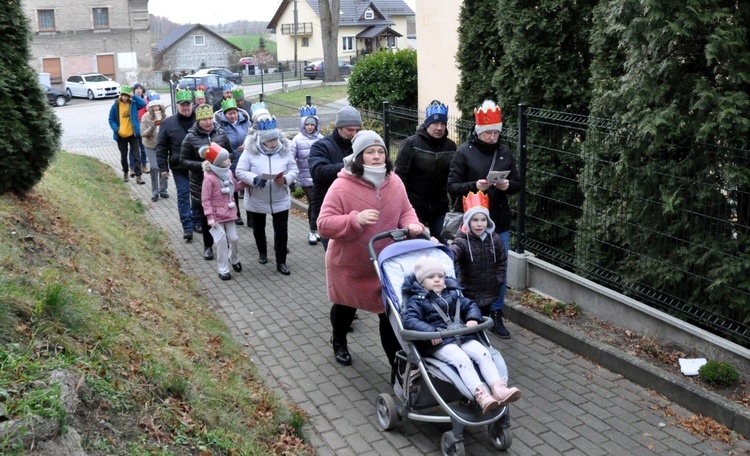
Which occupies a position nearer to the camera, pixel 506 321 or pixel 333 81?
pixel 506 321

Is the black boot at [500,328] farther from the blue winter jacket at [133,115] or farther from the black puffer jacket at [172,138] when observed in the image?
the blue winter jacket at [133,115]

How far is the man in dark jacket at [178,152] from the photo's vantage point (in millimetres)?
11641

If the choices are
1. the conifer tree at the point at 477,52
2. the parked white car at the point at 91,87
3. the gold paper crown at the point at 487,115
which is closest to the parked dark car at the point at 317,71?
the parked white car at the point at 91,87

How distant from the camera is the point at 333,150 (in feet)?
26.5

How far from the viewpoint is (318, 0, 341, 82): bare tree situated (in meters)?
49.8

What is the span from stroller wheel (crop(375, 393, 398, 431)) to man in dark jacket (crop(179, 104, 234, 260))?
17.5 ft

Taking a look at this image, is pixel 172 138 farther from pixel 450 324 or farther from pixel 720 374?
pixel 720 374

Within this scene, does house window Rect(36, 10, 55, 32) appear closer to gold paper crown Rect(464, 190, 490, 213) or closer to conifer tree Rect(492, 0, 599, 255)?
conifer tree Rect(492, 0, 599, 255)

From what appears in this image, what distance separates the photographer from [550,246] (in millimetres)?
8477

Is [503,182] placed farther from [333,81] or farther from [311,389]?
[333,81]

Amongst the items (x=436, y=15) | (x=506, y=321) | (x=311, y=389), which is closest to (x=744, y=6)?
(x=506, y=321)

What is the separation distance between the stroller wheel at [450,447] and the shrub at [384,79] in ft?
57.9

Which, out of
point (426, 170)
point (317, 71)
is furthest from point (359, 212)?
point (317, 71)

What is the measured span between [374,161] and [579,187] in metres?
2.60
